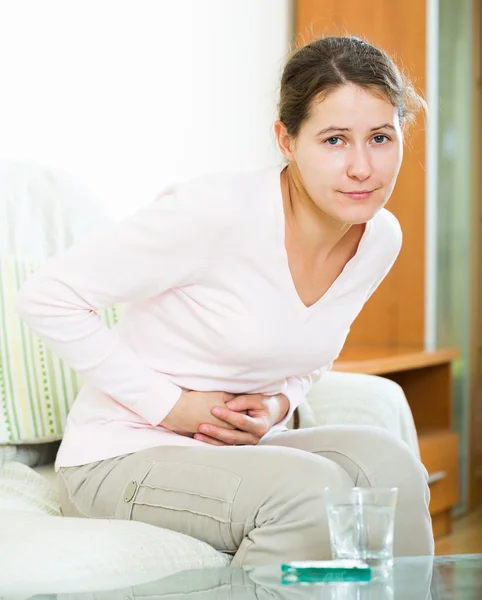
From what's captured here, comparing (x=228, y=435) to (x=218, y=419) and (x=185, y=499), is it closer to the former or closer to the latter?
(x=218, y=419)

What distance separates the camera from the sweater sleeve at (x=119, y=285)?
123 cm

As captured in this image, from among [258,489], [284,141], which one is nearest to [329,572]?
[258,489]

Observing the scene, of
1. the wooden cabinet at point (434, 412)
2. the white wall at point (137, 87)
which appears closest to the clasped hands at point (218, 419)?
the white wall at point (137, 87)

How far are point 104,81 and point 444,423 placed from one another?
1360mm

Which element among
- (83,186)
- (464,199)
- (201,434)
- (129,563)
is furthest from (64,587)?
(464,199)

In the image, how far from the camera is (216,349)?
4.24 feet

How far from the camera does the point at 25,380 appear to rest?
1.62m

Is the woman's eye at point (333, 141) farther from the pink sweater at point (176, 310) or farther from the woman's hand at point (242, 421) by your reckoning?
the woman's hand at point (242, 421)

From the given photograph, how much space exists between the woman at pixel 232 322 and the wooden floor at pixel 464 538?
135 centimetres

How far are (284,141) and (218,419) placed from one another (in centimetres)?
39

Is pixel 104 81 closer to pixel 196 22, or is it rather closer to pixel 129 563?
pixel 196 22

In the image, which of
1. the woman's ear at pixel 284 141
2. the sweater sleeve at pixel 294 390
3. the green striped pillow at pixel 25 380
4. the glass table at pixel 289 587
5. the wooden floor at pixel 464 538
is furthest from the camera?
the wooden floor at pixel 464 538

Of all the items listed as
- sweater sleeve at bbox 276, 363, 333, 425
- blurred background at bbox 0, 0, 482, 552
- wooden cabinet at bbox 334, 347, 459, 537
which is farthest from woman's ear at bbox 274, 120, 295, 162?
wooden cabinet at bbox 334, 347, 459, 537

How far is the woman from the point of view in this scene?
1.20 meters
